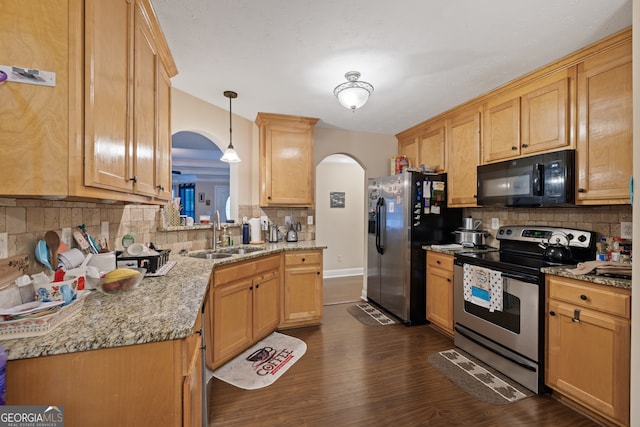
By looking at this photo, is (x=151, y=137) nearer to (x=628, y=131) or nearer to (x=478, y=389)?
(x=478, y=389)

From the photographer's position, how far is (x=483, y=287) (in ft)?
7.82

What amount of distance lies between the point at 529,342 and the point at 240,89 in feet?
10.4

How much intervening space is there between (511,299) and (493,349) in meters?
0.46

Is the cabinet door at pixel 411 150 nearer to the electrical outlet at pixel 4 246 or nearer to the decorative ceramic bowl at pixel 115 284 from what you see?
the decorative ceramic bowl at pixel 115 284

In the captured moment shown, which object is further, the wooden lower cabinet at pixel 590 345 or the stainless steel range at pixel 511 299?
the stainless steel range at pixel 511 299

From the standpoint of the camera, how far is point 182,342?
101cm

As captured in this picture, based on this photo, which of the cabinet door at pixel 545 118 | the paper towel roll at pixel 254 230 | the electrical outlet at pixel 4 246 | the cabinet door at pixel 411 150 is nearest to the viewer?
the electrical outlet at pixel 4 246

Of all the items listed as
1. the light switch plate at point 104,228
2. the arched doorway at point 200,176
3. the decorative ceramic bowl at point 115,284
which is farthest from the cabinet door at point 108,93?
the arched doorway at point 200,176

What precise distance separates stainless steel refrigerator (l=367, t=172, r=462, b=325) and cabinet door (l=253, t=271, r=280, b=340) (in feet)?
4.58

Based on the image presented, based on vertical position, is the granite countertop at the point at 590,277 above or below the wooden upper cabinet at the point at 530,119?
below

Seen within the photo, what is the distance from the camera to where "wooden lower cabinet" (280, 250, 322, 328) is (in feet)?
9.98

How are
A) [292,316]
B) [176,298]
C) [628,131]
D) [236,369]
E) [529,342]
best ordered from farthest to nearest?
[292,316], [236,369], [529,342], [628,131], [176,298]

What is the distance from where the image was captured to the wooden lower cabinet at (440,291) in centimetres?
285

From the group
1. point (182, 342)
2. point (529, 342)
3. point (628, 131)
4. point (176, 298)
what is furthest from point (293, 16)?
point (529, 342)
